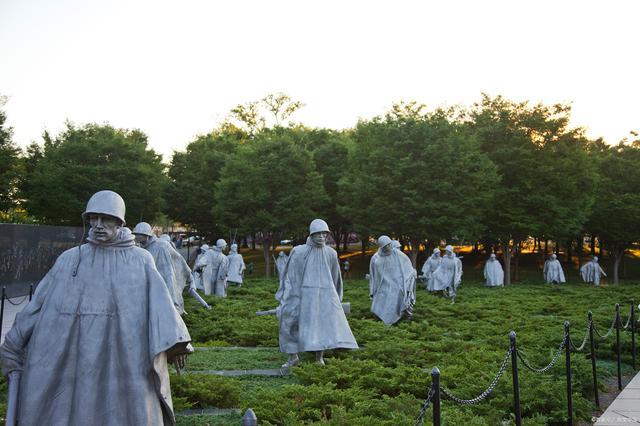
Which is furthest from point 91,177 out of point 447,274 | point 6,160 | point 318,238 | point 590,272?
point 318,238

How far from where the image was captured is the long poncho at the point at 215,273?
1094 inches

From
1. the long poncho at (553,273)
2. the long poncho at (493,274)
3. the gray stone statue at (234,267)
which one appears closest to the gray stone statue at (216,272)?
the gray stone statue at (234,267)

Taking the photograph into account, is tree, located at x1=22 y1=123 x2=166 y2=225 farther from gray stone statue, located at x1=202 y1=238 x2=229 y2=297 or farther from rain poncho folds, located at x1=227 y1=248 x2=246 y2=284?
gray stone statue, located at x1=202 y1=238 x2=229 y2=297

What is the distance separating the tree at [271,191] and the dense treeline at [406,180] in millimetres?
88

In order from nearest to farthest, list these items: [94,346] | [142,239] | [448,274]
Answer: [94,346] → [142,239] → [448,274]

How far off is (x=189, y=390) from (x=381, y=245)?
10.9 metres

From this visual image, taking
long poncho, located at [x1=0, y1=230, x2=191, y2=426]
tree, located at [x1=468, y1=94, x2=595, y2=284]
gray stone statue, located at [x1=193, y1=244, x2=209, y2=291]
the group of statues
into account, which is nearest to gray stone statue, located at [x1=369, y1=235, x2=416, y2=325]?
gray stone statue, located at [x1=193, y1=244, x2=209, y2=291]

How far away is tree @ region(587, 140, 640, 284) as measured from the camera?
46250mm

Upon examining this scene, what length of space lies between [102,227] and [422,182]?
1395 inches

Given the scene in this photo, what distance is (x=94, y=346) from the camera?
16.3ft

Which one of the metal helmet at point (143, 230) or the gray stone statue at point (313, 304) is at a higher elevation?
the metal helmet at point (143, 230)

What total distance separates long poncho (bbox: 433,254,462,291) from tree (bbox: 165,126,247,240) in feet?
91.2

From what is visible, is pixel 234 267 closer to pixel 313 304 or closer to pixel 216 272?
pixel 216 272

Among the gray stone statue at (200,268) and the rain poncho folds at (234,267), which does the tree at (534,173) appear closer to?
the rain poncho folds at (234,267)
